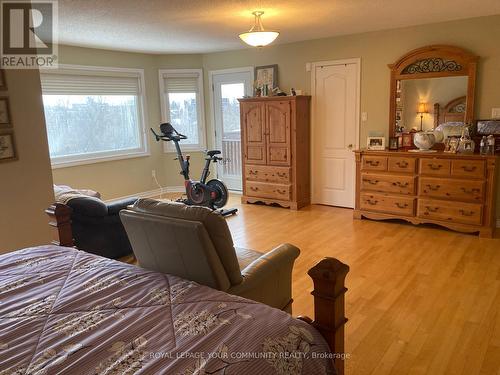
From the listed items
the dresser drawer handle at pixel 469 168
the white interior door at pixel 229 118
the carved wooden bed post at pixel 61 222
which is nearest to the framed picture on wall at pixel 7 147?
the carved wooden bed post at pixel 61 222

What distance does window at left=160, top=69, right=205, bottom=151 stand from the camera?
6932 mm

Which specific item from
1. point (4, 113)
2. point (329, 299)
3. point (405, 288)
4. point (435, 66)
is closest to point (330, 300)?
point (329, 299)

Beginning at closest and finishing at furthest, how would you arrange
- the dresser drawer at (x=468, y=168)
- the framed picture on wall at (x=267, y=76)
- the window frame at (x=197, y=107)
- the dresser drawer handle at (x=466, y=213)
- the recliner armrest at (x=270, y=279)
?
1. the recliner armrest at (x=270, y=279)
2. the dresser drawer at (x=468, y=168)
3. the dresser drawer handle at (x=466, y=213)
4. the framed picture on wall at (x=267, y=76)
5. the window frame at (x=197, y=107)

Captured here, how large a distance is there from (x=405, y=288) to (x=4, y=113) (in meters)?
3.51

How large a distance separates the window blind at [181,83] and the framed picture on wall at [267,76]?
1251 millimetres

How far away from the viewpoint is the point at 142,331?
52.9 inches

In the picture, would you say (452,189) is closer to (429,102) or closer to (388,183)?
(388,183)

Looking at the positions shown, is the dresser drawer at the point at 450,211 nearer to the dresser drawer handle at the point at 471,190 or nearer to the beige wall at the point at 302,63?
the dresser drawer handle at the point at 471,190

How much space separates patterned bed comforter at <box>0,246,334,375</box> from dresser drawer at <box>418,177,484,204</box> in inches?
144

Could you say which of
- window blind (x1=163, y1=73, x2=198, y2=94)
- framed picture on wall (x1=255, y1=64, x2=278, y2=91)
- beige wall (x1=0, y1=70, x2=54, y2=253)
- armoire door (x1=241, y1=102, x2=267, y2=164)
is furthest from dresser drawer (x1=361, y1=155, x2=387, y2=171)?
beige wall (x1=0, y1=70, x2=54, y2=253)

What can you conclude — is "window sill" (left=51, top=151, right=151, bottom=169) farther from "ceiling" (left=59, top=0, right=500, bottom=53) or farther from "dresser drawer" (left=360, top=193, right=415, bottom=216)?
"dresser drawer" (left=360, top=193, right=415, bottom=216)

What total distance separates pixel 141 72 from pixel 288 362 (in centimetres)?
625

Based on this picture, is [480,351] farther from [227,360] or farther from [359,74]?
[359,74]

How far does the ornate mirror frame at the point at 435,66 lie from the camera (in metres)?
4.57
